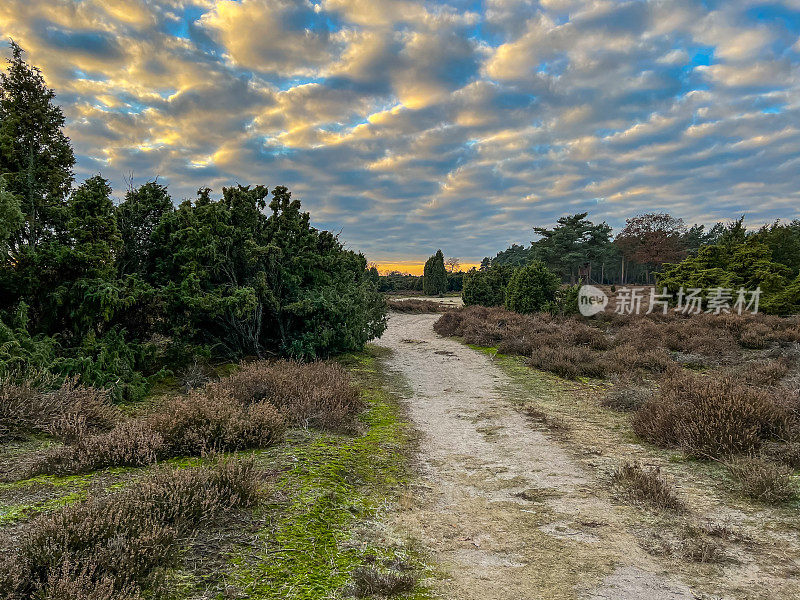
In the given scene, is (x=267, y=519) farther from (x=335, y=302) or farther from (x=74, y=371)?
(x=335, y=302)

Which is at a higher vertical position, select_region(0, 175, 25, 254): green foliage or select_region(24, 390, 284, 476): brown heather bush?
select_region(0, 175, 25, 254): green foliage

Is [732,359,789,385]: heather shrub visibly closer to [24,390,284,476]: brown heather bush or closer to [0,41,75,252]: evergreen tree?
[24,390,284,476]: brown heather bush

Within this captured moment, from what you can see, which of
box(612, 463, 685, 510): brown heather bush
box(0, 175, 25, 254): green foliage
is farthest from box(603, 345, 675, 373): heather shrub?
box(0, 175, 25, 254): green foliage

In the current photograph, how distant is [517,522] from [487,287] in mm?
31192

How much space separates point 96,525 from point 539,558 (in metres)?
3.53

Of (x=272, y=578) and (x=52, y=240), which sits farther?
(x=52, y=240)

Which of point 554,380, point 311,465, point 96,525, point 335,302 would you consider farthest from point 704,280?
point 96,525

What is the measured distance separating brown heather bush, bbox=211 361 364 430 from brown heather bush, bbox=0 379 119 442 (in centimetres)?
181

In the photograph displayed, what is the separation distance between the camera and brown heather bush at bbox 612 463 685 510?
429 cm

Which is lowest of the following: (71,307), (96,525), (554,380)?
(554,380)

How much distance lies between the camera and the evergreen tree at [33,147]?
9070 mm

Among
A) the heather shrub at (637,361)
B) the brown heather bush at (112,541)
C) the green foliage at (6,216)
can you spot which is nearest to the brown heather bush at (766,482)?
the brown heather bush at (112,541)

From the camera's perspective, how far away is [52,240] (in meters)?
7.97

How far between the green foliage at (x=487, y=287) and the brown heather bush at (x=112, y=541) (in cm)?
3171
